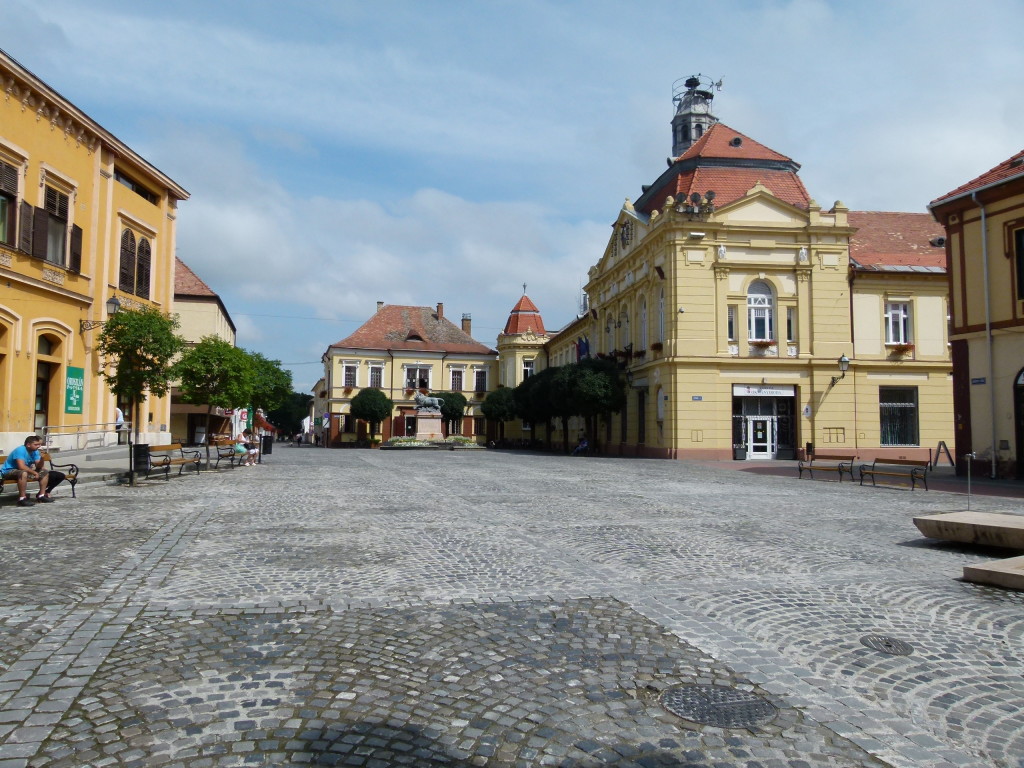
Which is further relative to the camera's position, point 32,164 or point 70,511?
point 32,164

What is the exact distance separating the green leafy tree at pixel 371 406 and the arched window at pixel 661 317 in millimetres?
29573

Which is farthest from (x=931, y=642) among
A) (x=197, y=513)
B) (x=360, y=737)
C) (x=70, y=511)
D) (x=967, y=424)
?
(x=967, y=424)

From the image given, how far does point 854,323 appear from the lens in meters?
34.5

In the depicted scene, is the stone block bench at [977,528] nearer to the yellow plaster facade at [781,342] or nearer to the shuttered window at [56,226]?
the shuttered window at [56,226]

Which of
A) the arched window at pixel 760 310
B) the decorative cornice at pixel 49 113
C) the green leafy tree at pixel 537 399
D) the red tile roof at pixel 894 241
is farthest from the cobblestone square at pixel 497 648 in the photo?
the green leafy tree at pixel 537 399

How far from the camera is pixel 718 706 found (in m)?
3.93

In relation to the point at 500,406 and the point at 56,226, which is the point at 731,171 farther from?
the point at 56,226

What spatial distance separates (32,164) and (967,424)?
27.4m

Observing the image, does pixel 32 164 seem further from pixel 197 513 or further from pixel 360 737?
pixel 360 737

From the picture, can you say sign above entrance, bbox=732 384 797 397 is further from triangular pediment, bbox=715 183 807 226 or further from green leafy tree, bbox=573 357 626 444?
triangular pediment, bbox=715 183 807 226

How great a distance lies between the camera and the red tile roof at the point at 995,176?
67.9ft

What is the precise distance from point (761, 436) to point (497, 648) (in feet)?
102

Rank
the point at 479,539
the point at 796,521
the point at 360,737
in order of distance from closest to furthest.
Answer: the point at 360,737 → the point at 479,539 → the point at 796,521

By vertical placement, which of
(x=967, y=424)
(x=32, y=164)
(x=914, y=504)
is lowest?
(x=914, y=504)
